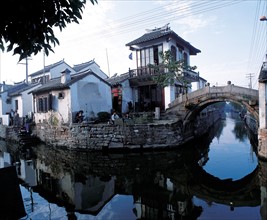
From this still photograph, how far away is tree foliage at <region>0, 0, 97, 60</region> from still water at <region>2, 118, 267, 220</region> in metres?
5.34

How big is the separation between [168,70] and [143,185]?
12164 mm

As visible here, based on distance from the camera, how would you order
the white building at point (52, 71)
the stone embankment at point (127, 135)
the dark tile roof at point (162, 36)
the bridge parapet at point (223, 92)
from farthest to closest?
1. the white building at point (52, 71)
2. the dark tile roof at point (162, 36)
3. the stone embankment at point (127, 135)
4. the bridge parapet at point (223, 92)

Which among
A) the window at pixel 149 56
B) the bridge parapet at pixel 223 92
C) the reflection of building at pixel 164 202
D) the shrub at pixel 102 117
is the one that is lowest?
the reflection of building at pixel 164 202

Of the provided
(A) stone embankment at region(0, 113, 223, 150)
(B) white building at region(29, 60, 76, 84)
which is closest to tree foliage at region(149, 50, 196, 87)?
(A) stone embankment at region(0, 113, 223, 150)

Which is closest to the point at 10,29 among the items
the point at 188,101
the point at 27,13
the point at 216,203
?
the point at 27,13

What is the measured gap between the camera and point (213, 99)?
17.3 metres

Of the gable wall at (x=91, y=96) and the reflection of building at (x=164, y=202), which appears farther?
the gable wall at (x=91, y=96)

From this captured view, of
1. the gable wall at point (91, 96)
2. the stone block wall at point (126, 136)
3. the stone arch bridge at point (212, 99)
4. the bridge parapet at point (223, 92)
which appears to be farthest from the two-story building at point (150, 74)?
the stone block wall at point (126, 136)

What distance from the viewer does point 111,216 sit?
7344 millimetres

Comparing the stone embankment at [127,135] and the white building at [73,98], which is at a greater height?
the white building at [73,98]

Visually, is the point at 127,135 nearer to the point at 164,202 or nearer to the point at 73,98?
the point at 73,98

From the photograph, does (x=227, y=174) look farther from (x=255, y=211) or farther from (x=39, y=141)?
(x=39, y=141)

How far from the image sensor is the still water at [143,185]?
25.0 ft

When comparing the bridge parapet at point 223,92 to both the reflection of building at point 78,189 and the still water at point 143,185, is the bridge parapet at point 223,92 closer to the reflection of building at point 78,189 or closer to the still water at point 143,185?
the still water at point 143,185
